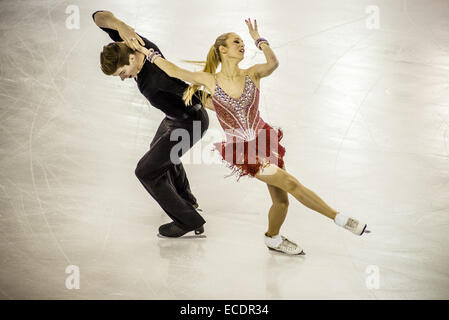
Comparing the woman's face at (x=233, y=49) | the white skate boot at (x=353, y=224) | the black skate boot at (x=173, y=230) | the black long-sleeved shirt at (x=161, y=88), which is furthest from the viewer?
the black skate boot at (x=173, y=230)

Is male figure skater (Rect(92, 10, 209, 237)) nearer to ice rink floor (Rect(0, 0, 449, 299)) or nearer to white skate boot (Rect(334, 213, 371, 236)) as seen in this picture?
ice rink floor (Rect(0, 0, 449, 299))

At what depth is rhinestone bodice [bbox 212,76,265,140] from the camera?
12.2 feet

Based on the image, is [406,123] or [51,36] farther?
[51,36]

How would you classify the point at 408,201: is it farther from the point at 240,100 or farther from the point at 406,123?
the point at 240,100

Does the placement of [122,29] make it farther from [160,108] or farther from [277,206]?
[277,206]

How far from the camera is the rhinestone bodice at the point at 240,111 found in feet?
12.2

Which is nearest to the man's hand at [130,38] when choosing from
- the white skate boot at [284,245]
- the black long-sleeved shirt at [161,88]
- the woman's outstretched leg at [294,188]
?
the black long-sleeved shirt at [161,88]

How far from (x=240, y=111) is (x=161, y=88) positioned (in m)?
0.62

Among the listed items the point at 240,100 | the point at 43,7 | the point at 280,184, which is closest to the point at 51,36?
the point at 43,7

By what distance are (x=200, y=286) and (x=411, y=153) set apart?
93.7 inches

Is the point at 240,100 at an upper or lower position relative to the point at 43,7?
lower

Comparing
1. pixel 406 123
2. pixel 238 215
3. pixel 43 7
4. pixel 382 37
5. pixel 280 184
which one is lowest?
pixel 238 215

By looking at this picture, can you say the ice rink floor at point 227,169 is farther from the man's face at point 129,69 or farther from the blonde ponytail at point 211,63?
the man's face at point 129,69

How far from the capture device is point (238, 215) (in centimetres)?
447
